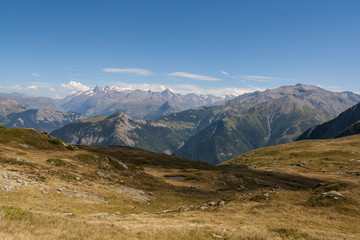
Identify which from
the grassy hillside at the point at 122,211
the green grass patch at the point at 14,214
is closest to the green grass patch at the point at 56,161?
the grassy hillside at the point at 122,211

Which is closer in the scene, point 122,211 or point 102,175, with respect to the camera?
point 122,211

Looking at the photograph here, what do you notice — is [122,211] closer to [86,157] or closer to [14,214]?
[14,214]

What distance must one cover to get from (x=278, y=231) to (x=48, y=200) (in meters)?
25.2

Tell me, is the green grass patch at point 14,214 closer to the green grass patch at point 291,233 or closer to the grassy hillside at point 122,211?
the grassy hillside at point 122,211

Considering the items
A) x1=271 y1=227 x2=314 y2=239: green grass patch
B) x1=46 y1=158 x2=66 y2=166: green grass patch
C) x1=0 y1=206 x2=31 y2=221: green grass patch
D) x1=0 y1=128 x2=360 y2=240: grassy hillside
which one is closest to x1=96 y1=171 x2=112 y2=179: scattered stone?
x1=0 y1=128 x2=360 y2=240: grassy hillside

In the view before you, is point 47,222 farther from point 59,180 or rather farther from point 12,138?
point 12,138

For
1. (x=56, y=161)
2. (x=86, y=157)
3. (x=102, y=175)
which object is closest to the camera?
(x=56, y=161)

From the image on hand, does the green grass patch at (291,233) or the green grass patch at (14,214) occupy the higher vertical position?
the green grass patch at (14,214)

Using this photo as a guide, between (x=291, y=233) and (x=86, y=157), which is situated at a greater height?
(x=291, y=233)

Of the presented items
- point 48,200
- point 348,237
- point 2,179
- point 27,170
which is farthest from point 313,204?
point 27,170

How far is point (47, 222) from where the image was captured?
12.6 m

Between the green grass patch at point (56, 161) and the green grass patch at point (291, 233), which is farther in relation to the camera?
the green grass patch at point (56, 161)

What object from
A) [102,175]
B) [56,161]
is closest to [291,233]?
[102,175]

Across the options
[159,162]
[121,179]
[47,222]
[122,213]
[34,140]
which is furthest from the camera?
[159,162]
